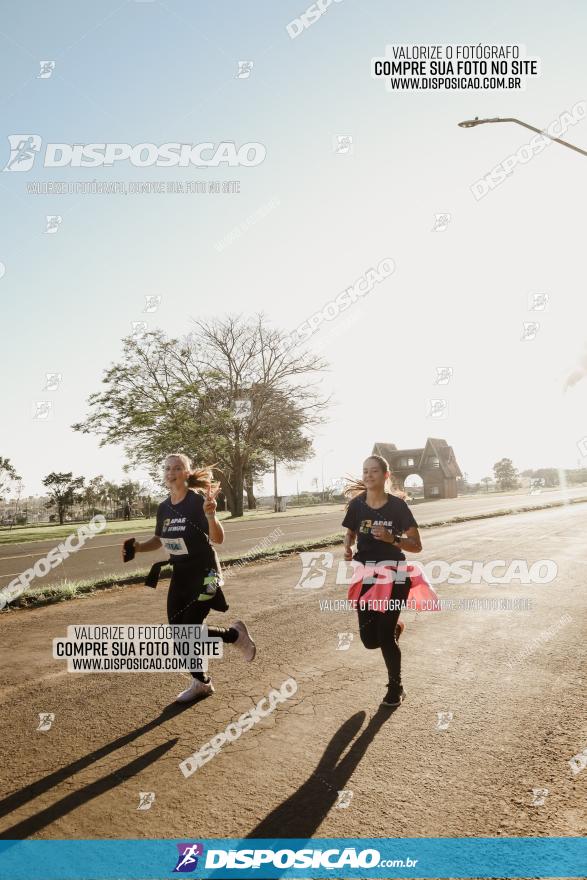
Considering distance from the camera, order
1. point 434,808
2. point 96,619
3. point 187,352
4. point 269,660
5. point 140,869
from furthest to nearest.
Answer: point 187,352 → point 96,619 → point 269,660 → point 434,808 → point 140,869

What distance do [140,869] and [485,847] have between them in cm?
165

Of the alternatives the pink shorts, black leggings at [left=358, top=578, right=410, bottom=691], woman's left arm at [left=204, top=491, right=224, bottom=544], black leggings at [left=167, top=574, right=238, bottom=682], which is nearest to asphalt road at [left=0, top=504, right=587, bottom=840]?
black leggings at [left=358, top=578, right=410, bottom=691]

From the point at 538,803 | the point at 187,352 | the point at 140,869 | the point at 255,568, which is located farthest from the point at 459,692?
the point at 187,352

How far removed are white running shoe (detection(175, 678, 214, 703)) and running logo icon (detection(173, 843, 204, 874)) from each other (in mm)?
1818

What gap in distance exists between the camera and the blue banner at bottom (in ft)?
8.44

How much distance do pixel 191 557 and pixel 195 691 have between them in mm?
1090

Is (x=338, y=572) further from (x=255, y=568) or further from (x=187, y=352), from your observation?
(x=187, y=352)

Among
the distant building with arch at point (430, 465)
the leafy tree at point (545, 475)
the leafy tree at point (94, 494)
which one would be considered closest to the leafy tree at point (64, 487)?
the leafy tree at point (94, 494)

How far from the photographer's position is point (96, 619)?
24.3 feet

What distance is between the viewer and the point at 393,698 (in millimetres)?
4434

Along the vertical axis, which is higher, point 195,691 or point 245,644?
point 245,644

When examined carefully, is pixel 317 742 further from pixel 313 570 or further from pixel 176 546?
pixel 313 570

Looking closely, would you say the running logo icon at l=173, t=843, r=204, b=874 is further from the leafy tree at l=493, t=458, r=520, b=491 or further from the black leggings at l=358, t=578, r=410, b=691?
the leafy tree at l=493, t=458, r=520, b=491

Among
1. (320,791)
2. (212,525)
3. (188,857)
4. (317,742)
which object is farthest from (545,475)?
(188,857)
